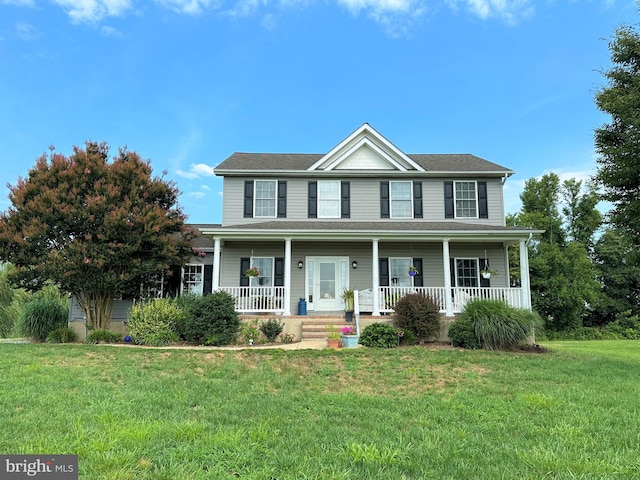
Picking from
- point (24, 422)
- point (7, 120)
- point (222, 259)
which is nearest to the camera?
point (24, 422)

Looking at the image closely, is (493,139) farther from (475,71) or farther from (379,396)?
(379,396)

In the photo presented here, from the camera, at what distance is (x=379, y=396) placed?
5.53 metres

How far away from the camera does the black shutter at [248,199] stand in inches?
585

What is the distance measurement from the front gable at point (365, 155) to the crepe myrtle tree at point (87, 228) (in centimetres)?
653

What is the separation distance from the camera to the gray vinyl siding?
14.8 meters

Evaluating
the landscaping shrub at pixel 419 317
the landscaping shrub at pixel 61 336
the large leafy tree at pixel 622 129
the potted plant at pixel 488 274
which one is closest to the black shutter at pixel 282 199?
the landscaping shrub at pixel 419 317

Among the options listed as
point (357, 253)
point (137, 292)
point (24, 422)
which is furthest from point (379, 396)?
point (137, 292)

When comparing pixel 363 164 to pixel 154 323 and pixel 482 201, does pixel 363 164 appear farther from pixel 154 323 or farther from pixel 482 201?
pixel 154 323

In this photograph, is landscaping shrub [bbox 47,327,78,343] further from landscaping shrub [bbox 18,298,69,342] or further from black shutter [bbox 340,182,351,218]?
black shutter [bbox 340,182,351,218]

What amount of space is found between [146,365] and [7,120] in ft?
49.1

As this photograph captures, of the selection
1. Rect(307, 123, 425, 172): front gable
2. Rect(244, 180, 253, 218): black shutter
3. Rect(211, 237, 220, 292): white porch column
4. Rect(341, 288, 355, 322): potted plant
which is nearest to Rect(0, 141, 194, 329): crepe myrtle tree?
Rect(211, 237, 220, 292): white porch column

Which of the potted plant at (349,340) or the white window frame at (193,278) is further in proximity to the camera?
the white window frame at (193,278)

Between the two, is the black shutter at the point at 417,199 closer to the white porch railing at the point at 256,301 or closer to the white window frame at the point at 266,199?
the white window frame at the point at 266,199

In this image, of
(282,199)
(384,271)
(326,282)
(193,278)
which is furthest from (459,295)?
(193,278)
